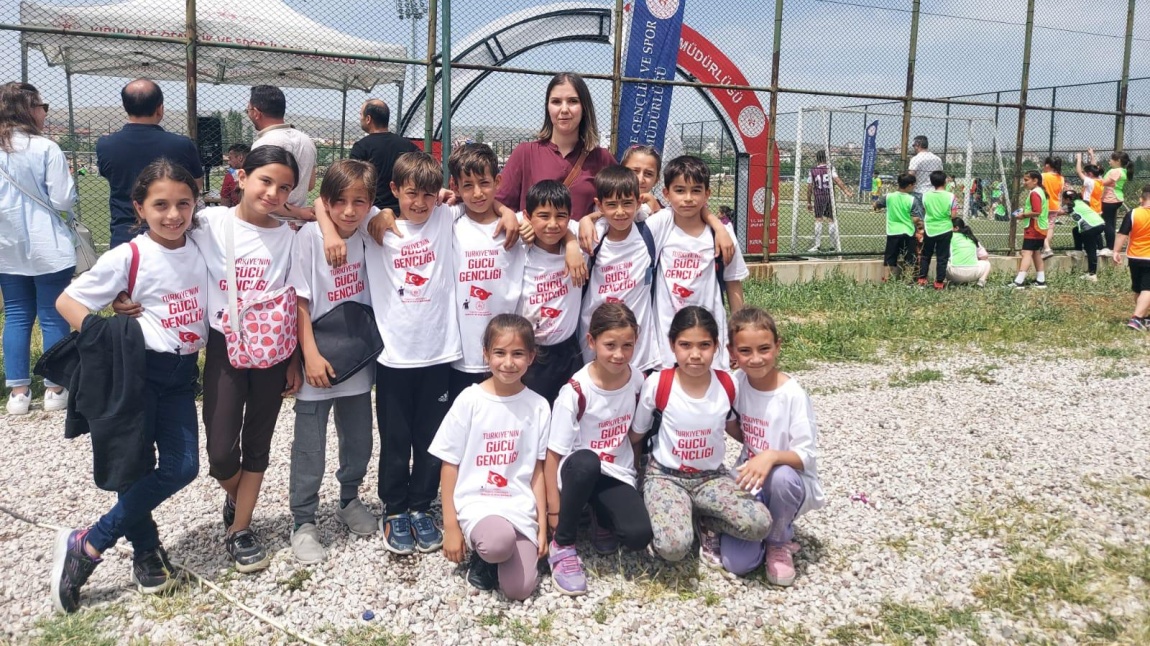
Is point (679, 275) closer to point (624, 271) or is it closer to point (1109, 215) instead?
point (624, 271)

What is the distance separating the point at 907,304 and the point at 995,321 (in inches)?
40.1

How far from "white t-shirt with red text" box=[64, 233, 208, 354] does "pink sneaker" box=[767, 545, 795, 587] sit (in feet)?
7.95

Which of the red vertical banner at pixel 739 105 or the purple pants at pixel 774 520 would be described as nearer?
the purple pants at pixel 774 520

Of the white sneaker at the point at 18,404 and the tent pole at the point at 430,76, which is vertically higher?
the tent pole at the point at 430,76

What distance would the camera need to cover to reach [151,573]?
3205 millimetres

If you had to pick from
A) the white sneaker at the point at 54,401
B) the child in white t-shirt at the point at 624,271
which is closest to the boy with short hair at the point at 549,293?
the child in white t-shirt at the point at 624,271

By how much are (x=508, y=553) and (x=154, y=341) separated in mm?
1522

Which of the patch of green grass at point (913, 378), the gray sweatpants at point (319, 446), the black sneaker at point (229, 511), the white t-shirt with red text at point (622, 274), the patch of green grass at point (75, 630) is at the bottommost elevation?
the patch of green grass at point (75, 630)

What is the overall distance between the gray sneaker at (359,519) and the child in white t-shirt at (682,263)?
149 cm

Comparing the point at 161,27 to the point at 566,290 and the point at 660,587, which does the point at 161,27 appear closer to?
the point at 566,290

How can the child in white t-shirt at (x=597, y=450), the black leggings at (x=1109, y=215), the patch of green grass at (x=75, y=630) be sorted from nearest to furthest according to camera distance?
1. the patch of green grass at (x=75, y=630)
2. the child in white t-shirt at (x=597, y=450)
3. the black leggings at (x=1109, y=215)

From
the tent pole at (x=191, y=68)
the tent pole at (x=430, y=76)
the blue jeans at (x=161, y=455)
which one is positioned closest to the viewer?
the blue jeans at (x=161, y=455)

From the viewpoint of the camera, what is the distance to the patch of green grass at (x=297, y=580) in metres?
3.25

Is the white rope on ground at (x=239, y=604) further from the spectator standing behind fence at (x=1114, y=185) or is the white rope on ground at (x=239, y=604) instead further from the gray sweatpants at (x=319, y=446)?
the spectator standing behind fence at (x=1114, y=185)
